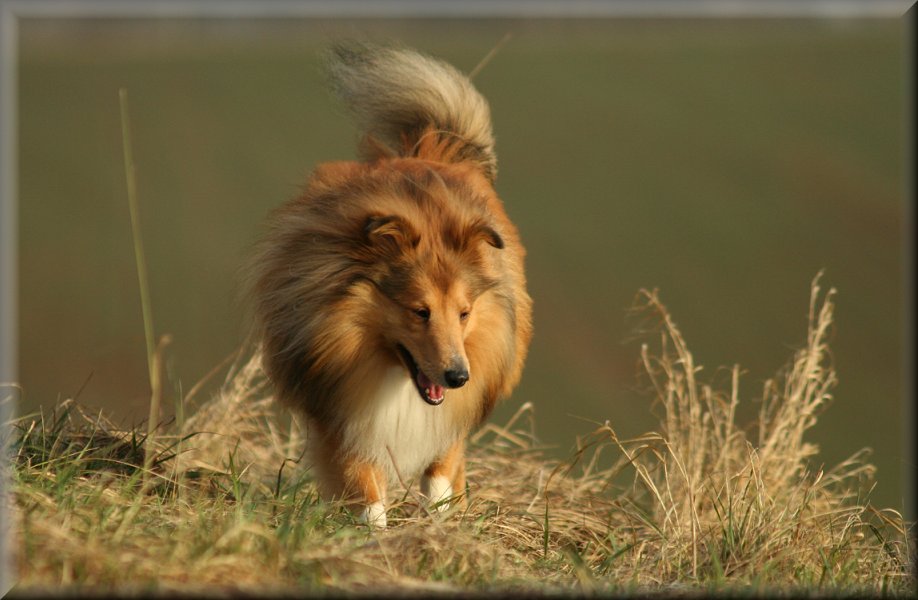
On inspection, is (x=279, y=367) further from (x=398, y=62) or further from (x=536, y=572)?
(x=398, y=62)

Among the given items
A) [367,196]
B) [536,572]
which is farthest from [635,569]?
[367,196]

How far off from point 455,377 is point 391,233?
66cm

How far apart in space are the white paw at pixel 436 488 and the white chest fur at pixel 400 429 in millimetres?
89

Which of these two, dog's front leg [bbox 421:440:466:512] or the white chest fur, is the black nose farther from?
dog's front leg [bbox 421:440:466:512]

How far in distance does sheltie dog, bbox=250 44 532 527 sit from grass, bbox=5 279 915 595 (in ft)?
0.75

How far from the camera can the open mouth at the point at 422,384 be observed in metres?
4.47

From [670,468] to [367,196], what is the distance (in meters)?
2.17

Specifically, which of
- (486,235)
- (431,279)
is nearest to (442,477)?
(431,279)

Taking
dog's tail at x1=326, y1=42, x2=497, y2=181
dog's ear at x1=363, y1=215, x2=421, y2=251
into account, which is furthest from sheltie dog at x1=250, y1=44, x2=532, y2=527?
dog's tail at x1=326, y1=42, x2=497, y2=181

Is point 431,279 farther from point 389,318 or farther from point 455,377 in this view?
point 455,377

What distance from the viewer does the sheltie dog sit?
4379 mm

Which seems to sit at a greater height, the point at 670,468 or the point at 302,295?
the point at 302,295

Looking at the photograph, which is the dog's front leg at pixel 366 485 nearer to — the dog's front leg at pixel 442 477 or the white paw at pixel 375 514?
the white paw at pixel 375 514

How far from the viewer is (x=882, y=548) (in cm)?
449
